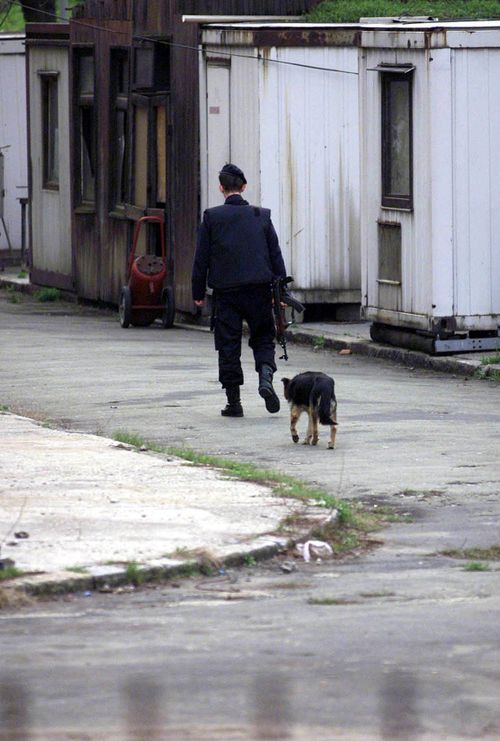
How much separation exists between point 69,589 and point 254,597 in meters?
0.80

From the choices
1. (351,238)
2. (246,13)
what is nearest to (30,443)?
(351,238)

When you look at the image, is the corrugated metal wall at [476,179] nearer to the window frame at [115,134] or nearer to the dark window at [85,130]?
the window frame at [115,134]

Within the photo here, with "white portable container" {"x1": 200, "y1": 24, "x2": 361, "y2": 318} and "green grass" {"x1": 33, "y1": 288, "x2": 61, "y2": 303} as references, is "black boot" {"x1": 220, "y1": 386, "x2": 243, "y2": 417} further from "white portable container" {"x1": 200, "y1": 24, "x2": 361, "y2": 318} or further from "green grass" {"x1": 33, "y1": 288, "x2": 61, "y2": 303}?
"green grass" {"x1": 33, "y1": 288, "x2": 61, "y2": 303}

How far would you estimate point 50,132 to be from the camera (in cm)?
2588

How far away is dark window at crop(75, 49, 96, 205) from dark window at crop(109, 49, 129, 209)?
0.79 metres

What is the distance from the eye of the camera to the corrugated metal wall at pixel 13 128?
30016 mm

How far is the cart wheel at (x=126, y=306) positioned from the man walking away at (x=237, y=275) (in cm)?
764

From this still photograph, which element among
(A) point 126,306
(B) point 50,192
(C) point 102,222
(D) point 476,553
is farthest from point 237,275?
(B) point 50,192

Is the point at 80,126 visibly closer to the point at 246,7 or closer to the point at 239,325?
the point at 246,7

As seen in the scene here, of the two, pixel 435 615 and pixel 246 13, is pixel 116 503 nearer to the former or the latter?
pixel 435 615

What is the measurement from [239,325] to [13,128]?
18049 millimetres

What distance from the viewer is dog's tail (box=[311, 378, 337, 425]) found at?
11.5 m

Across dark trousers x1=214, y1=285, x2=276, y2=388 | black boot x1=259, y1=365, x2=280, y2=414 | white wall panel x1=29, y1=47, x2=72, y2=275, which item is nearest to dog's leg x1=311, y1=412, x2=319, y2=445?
black boot x1=259, y1=365, x2=280, y2=414

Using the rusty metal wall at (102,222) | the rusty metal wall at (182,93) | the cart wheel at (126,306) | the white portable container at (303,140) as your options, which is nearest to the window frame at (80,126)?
the rusty metal wall at (102,222)
